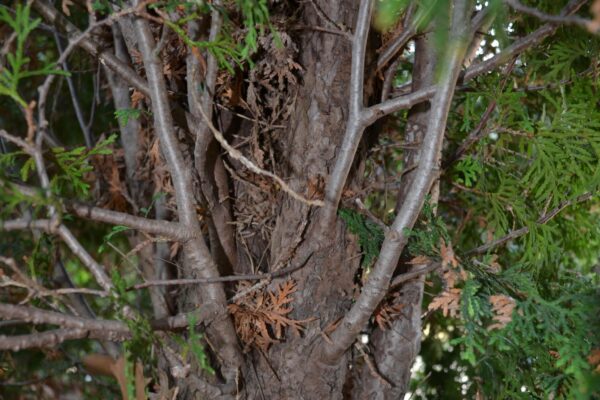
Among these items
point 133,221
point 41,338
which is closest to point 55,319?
point 41,338

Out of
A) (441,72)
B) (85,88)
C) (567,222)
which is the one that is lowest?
(567,222)

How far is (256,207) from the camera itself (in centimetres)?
112

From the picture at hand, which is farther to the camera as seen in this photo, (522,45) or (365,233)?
(365,233)

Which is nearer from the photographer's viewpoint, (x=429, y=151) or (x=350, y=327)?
(x=429, y=151)

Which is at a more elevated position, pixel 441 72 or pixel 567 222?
pixel 441 72

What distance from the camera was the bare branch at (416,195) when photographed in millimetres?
786

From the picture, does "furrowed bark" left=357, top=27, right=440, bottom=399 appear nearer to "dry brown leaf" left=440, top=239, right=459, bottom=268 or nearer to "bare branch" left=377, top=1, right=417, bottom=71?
"bare branch" left=377, top=1, right=417, bottom=71

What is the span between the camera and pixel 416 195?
857 mm

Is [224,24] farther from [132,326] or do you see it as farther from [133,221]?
[132,326]

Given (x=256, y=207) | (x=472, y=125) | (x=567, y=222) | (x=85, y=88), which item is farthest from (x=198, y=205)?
(x=85, y=88)

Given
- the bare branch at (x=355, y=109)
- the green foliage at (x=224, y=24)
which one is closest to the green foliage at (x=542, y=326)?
the bare branch at (x=355, y=109)

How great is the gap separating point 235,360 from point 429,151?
490 millimetres

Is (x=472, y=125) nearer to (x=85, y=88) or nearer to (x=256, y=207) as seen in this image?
(x=256, y=207)

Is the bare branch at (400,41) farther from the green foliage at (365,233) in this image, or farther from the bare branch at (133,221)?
the bare branch at (133,221)
